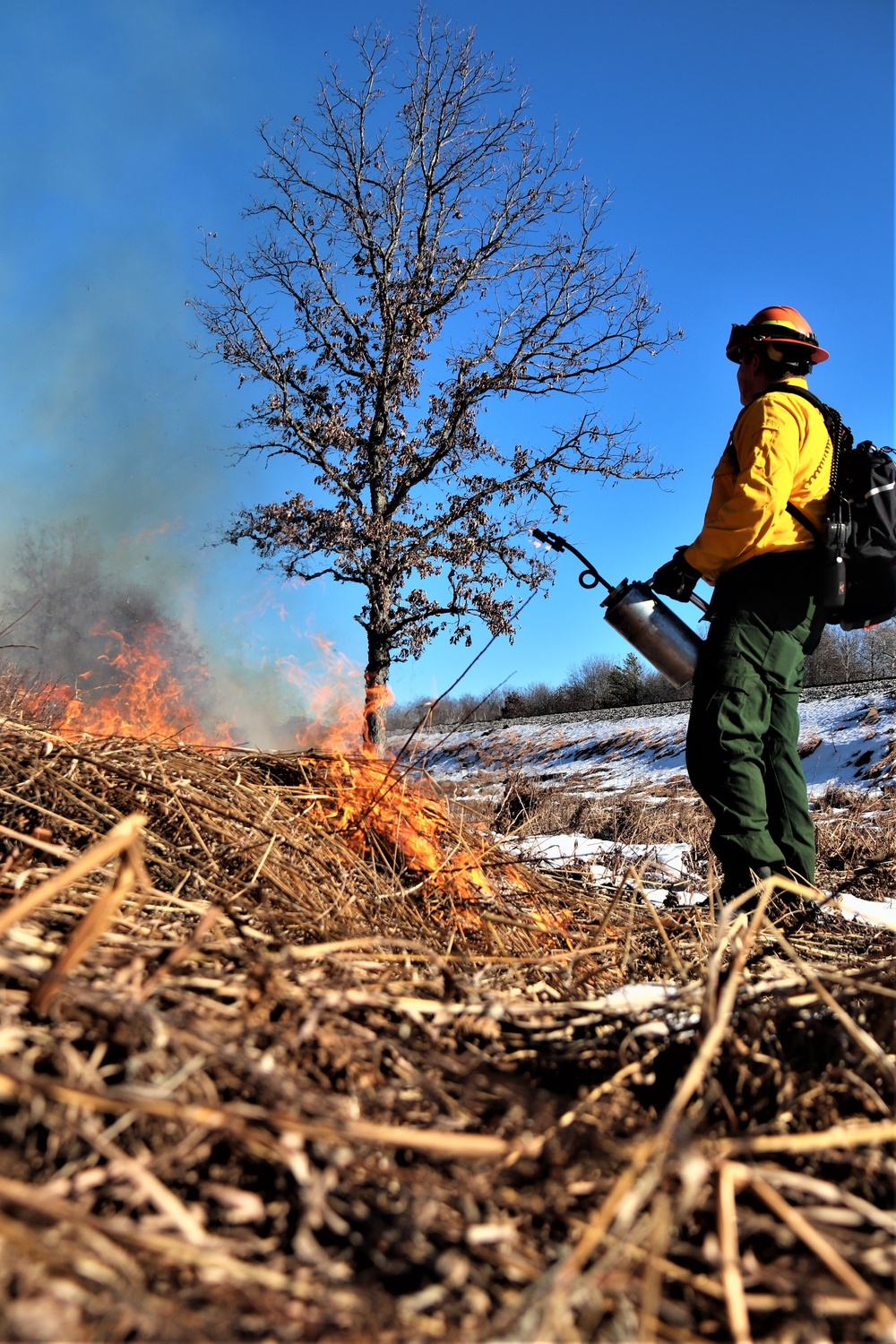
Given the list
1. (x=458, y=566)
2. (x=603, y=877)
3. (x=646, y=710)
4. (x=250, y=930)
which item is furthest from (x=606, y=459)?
(x=250, y=930)

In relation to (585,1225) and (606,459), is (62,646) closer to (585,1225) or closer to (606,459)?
(606,459)

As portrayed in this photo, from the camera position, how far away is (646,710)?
1731cm

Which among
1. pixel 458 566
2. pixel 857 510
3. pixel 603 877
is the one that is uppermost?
pixel 458 566

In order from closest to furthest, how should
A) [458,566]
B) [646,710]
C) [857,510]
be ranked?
[857,510]
[458,566]
[646,710]

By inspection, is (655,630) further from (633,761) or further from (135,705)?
(633,761)

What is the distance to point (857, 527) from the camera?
3023 millimetres

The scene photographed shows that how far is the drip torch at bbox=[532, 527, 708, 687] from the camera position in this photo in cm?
374

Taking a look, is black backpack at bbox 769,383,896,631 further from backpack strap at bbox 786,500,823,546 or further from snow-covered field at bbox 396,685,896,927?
snow-covered field at bbox 396,685,896,927

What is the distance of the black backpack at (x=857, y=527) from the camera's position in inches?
118

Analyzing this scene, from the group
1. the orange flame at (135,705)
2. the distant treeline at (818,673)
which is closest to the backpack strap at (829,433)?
the orange flame at (135,705)

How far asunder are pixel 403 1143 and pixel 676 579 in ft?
10.3

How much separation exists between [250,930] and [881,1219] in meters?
0.93

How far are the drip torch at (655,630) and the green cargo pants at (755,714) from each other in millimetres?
545

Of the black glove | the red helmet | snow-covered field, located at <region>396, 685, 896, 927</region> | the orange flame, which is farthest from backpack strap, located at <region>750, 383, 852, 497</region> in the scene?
the orange flame
